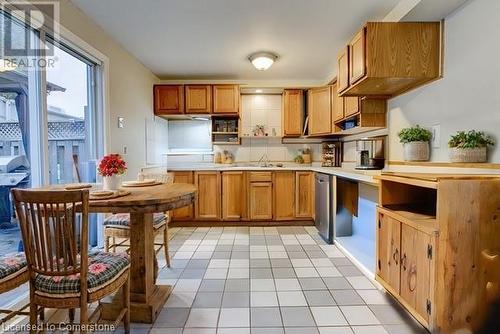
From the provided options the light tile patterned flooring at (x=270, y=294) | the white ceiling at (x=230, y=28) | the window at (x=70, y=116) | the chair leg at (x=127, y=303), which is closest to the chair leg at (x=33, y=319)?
the chair leg at (x=127, y=303)

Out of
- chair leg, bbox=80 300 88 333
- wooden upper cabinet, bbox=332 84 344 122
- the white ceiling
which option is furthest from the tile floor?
the white ceiling

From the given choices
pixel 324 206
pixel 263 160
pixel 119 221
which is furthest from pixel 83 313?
pixel 263 160

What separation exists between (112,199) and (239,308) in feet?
3.78

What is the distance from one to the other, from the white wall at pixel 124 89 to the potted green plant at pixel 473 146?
301 cm

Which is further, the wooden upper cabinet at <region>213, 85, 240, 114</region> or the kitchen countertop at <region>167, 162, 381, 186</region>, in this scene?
the wooden upper cabinet at <region>213, 85, 240, 114</region>

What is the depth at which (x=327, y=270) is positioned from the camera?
2.66 metres

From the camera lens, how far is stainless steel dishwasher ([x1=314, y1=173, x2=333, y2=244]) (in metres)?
3.45

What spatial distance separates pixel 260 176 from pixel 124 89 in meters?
2.18

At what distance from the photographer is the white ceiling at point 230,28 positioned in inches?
94.4

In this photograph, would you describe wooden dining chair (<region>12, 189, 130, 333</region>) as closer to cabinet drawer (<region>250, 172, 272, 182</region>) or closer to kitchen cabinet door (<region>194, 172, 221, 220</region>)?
kitchen cabinet door (<region>194, 172, 221, 220</region>)

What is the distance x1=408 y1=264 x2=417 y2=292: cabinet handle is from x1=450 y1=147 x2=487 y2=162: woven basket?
2.47 feet

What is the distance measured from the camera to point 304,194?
4328 mm

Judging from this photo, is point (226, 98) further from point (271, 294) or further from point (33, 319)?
point (33, 319)

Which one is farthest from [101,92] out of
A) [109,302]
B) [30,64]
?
[109,302]
